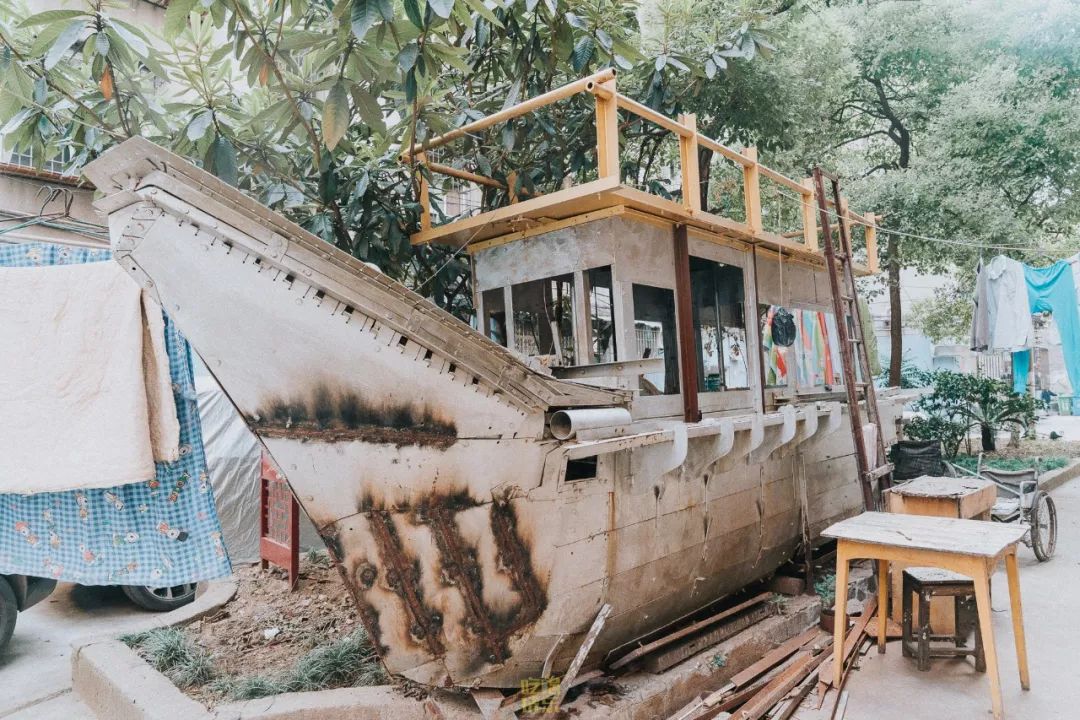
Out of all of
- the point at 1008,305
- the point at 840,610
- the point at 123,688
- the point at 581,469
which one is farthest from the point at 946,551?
the point at 1008,305

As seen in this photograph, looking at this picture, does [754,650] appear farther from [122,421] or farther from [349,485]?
[122,421]

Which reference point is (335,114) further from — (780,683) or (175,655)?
(780,683)

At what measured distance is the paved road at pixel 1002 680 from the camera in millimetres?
3900

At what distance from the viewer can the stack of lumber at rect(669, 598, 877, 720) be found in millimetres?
4117

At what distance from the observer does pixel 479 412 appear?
3.49 meters

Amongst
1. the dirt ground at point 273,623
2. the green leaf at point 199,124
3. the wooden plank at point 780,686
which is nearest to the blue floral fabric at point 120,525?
the dirt ground at point 273,623

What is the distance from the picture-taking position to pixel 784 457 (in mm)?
6070

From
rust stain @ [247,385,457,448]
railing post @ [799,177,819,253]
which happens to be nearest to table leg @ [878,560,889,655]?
railing post @ [799,177,819,253]

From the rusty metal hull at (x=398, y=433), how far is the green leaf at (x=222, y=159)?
1.10 metres

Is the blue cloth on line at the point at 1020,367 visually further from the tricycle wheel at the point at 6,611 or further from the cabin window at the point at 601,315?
the tricycle wheel at the point at 6,611

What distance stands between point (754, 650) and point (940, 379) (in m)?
9.23

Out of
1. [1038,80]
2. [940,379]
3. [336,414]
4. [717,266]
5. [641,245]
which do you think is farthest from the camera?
[940,379]

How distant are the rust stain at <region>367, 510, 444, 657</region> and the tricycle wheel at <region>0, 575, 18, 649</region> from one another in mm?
3946

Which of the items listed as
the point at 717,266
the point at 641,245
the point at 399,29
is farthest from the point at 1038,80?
the point at 399,29
